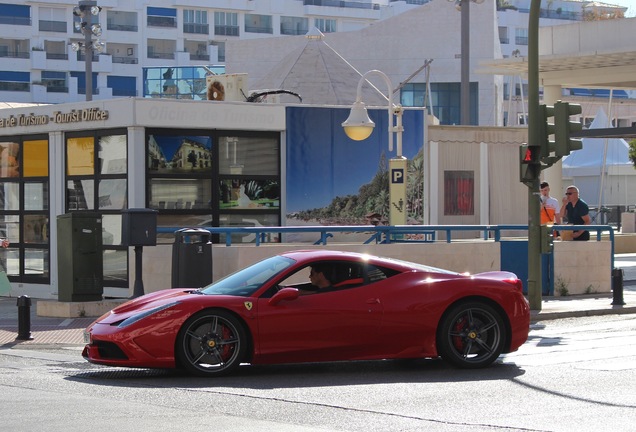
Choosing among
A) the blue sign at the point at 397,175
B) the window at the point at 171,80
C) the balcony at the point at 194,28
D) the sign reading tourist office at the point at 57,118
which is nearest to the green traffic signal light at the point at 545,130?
the blue sign at the point at 397,175

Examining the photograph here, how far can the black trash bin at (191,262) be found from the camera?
17172mm

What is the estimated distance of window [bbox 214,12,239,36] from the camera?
93250mm

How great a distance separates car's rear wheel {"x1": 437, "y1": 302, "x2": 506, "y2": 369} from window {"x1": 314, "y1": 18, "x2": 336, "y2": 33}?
89735 millimetres

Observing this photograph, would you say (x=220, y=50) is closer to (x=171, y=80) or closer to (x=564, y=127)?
(x=171, y=80)

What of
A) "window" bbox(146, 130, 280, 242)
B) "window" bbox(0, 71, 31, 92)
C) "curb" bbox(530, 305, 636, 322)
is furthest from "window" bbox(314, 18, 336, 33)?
"curb" bbox(530, 305, 636, 322)

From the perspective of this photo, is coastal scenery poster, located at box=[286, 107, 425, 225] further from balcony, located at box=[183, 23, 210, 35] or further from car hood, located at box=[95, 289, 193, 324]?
balcony, located at box=[183, 23, 210, 35]

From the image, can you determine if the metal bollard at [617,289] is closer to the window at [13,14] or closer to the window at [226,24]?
the window at [13,14]

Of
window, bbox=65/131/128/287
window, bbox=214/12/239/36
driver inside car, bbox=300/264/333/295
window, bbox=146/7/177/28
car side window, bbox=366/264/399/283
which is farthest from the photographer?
window, bbox=214/12/239/36

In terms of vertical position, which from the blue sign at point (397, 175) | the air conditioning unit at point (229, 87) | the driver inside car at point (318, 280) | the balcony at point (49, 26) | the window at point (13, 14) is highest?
the window at point (13, 14)

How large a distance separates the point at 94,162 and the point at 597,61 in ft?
51.6

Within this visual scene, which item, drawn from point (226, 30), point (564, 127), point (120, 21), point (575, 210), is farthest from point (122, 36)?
point (564, 127)

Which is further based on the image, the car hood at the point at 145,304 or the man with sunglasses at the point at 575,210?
the man with sunglasses at the point at 575,210

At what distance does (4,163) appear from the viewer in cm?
2361

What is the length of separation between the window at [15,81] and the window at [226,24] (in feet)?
56.2
